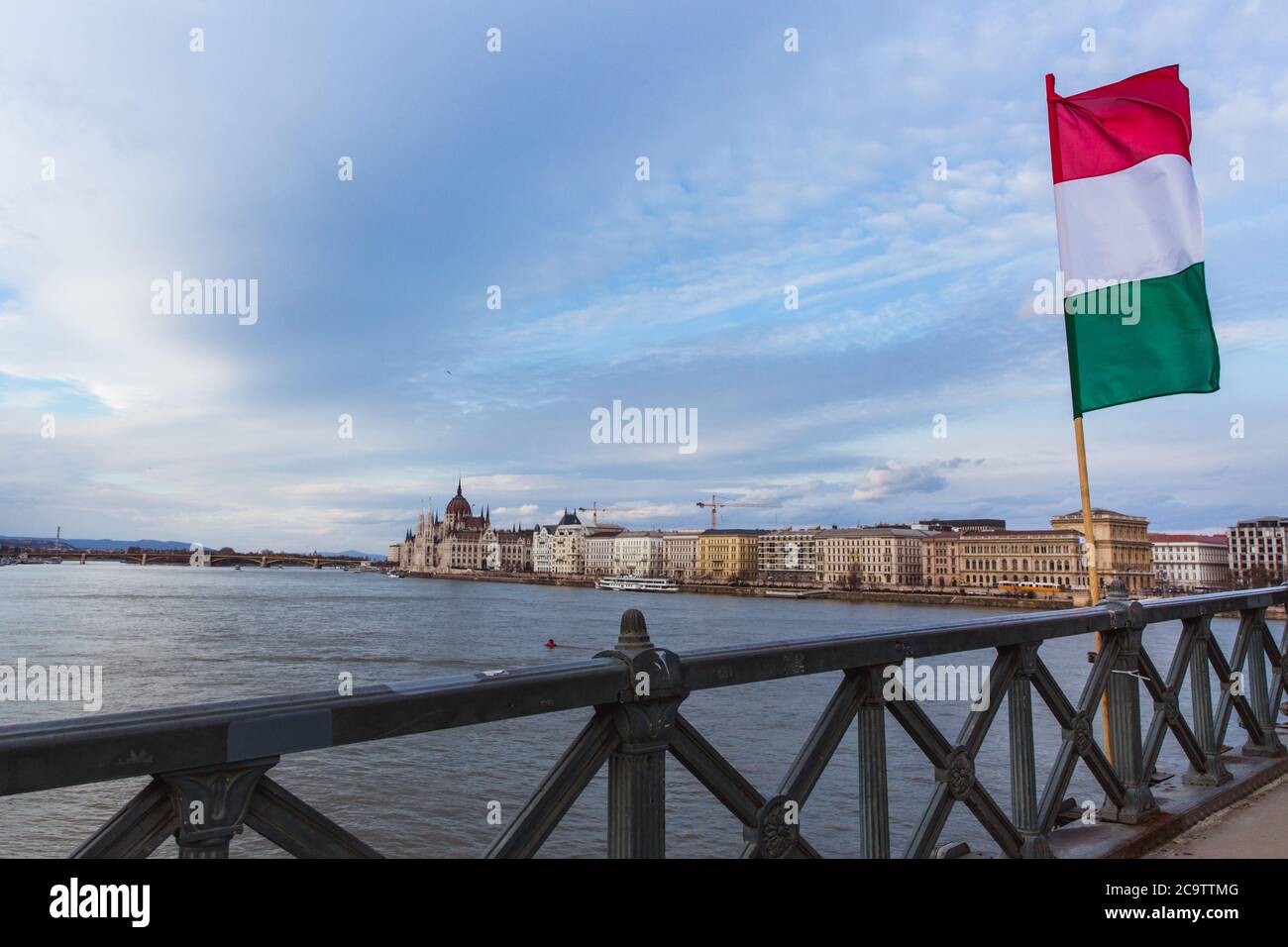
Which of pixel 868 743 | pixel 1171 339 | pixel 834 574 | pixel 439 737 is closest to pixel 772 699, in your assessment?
pixel 439 737

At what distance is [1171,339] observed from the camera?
21.6ft

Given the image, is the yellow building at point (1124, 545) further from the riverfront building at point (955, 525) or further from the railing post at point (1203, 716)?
the railing post at point (1203, 716)

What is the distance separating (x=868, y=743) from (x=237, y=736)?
2222mm

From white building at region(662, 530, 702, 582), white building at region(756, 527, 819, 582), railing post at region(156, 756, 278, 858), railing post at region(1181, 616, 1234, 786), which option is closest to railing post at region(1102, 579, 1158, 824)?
railing post at region(1181, 616, 1234, 786)

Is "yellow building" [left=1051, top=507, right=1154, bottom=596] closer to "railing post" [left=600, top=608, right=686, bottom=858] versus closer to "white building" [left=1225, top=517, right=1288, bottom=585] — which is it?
"white building" [left=1225, top=517, right=1288, bottom=585]

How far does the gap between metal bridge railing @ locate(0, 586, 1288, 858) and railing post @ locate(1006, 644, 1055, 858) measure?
10mm

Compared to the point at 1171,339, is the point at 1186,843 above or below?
below

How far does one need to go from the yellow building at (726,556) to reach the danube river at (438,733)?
97506mm

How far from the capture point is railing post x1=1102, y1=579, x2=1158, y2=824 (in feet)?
16.6

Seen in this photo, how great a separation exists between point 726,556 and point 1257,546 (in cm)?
9364

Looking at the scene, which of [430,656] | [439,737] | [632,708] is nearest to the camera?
[632,708]
